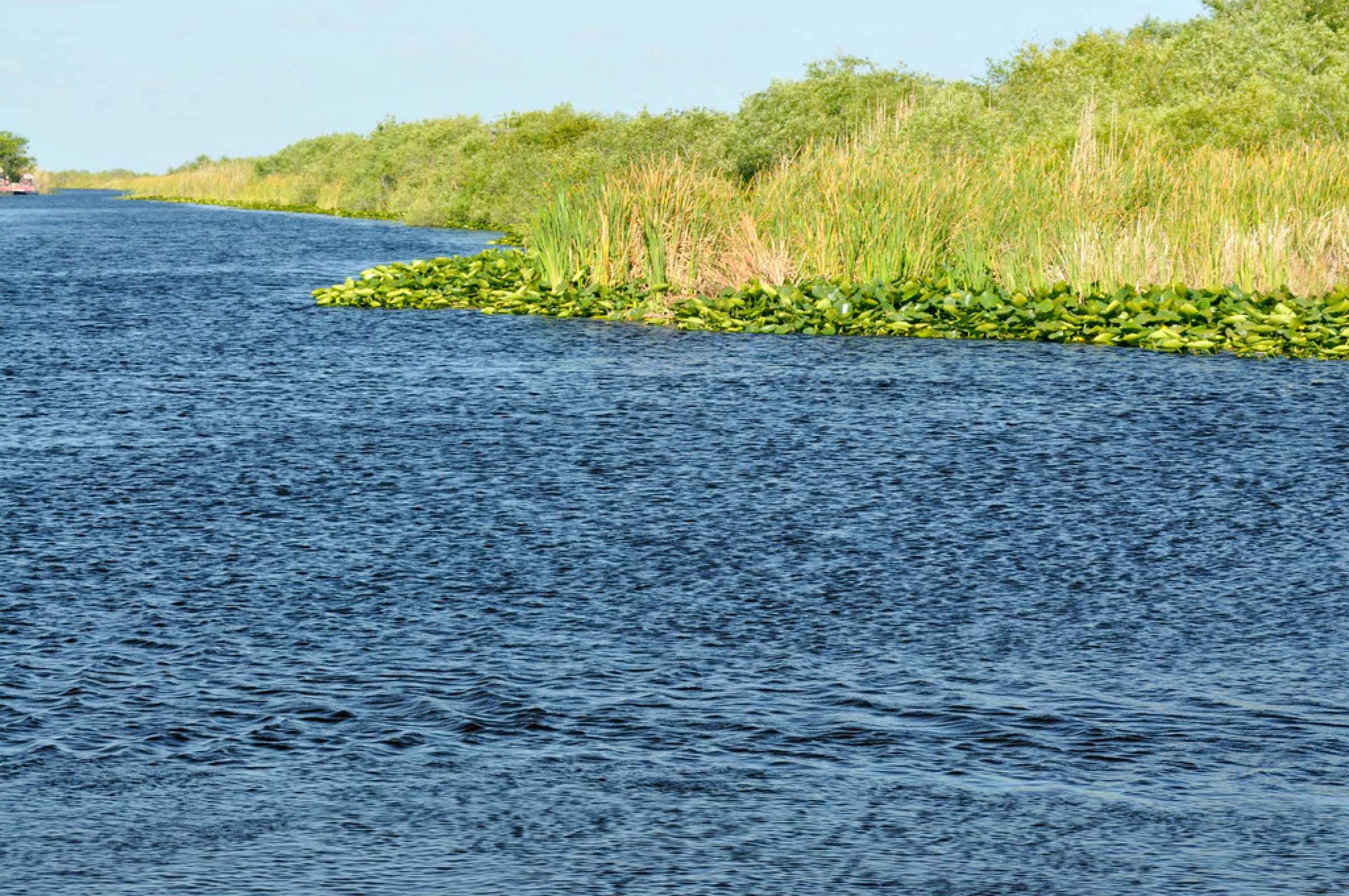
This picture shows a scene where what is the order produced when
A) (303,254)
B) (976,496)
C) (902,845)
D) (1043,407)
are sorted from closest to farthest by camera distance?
1. (902,845)
2. (976,496)
3. (1043,407)
4. (303,254)

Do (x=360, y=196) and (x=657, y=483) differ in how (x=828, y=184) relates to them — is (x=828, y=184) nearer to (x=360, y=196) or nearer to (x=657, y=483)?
(x=657, y=483)

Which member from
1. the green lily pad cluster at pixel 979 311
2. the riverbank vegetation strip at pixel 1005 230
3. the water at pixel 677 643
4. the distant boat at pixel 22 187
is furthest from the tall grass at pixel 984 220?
the distant boat at pixel 22 187

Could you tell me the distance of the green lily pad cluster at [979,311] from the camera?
1944 cm

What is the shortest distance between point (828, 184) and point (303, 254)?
69.7 feet

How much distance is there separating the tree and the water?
501ft

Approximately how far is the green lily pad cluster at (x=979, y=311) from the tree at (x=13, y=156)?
465ft

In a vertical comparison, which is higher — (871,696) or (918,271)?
(918,271)

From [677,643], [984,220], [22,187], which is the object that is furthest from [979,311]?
[22,187]

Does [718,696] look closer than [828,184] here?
Yes

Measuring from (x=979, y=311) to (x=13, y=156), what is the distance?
5958 inches

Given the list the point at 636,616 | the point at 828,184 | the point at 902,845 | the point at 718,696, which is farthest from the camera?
the point at 828,184

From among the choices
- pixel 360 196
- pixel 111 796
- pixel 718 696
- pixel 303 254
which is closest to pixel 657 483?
pixel 718 696

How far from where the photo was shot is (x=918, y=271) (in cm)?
2417

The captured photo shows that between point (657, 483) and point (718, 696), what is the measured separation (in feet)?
15.7
